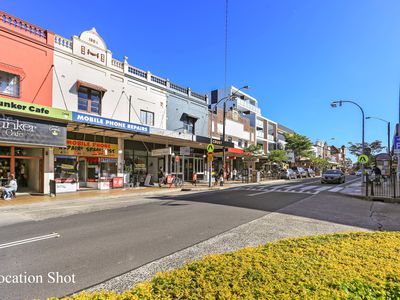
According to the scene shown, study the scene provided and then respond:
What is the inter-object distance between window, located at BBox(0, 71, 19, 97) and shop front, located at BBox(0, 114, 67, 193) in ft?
7.30

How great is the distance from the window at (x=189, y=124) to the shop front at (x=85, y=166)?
29.7ft

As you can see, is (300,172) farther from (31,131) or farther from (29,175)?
(31,131)

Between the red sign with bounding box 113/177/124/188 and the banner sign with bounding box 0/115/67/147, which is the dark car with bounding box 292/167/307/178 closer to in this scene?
the red sign with bounding box 113/177/124/188

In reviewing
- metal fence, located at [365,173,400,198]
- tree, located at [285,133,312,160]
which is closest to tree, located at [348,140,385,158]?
tree, located at [285,133,312,160]

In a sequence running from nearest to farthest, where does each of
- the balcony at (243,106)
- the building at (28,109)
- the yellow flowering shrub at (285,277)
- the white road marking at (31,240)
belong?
1. the yellow flowering shrub at (285,277)
2. the white road marking at (31,240)
3. the building at (28,109)
4. the balcony at (243,106)

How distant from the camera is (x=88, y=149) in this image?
19.2 meters

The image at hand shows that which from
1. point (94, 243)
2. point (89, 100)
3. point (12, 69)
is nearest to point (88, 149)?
point (89, 100)

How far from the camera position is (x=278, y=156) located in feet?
141

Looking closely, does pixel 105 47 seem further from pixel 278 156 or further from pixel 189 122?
pixel 278 156

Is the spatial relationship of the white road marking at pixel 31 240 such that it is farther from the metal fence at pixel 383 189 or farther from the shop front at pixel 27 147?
the metal fence at pixel 383 189

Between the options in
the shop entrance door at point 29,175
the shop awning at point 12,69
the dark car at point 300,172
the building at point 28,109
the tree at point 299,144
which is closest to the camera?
the building at point 28,109

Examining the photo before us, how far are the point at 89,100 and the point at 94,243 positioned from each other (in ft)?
48.8

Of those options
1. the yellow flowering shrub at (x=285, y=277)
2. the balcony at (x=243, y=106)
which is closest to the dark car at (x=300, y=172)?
→ the balcony at (x=243, y=106)

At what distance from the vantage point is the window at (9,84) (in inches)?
572
